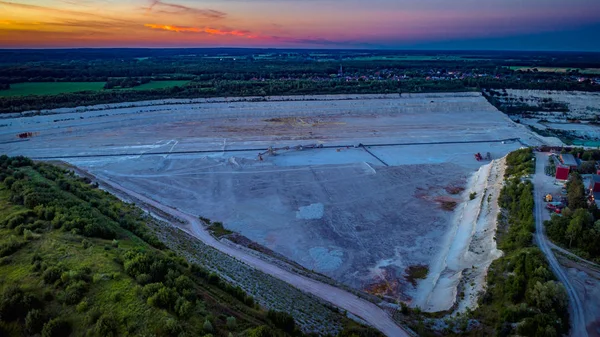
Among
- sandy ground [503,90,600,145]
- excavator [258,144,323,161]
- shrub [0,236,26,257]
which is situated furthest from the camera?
sandy ground [503,90,600,145]

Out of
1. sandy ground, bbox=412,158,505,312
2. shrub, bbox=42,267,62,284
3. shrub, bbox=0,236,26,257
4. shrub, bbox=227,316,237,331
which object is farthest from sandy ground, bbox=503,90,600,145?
shrub, bbox=0,236,26,257

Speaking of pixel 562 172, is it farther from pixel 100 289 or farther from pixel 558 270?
pixel 100 289

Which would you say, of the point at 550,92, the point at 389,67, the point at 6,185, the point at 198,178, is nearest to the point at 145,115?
the point at 198,178

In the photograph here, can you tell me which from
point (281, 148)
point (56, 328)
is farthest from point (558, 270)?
point (281, 148)

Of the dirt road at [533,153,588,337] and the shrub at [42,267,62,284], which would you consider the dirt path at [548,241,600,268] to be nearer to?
the dirt road at [533,153,588,337]

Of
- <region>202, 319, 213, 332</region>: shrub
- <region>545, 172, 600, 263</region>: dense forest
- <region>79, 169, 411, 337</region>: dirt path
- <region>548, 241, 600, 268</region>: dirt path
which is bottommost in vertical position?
<region>79, 169, 411, 337</region>: dirt path

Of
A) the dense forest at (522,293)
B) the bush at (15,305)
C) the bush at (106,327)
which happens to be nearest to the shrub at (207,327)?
the bush at (106,327)
